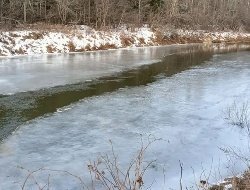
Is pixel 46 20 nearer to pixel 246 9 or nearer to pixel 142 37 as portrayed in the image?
pixel 142 37

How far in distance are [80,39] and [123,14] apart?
9695 mm

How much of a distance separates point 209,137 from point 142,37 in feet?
95.6

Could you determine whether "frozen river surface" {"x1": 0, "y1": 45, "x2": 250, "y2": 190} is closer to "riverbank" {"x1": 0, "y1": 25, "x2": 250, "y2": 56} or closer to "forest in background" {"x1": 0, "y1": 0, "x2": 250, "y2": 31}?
"riverbank" {"x1": 0, "y1": 25, "x2": 250, "y2": 56}

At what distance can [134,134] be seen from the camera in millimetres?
9477

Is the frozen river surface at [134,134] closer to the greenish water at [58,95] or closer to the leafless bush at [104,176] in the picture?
the leafless bush at [104,176]

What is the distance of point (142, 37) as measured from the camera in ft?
124

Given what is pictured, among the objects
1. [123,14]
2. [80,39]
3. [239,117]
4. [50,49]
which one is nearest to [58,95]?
[239,117]

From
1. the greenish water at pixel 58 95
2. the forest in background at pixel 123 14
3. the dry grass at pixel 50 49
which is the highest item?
the forest in background at pixel 123 14

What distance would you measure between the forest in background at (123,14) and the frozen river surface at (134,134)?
1984cm

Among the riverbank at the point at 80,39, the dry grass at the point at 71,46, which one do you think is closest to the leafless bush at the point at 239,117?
the riverbank at the point at 80,39

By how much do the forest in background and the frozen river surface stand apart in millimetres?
19844

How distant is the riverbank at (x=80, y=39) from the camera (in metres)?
27.4

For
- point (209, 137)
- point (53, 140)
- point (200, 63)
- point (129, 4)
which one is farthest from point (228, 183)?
point (129, 4)

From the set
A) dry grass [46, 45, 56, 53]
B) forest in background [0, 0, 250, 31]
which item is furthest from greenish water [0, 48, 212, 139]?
forest in background [0, 0, 250, 31]
